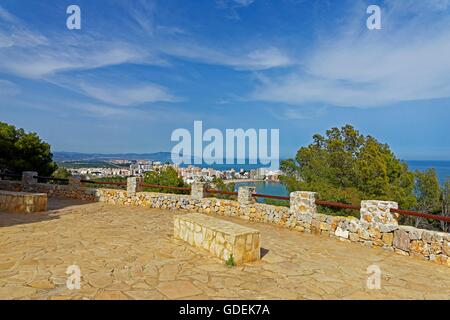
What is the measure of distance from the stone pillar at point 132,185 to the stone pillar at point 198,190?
8.15 feet

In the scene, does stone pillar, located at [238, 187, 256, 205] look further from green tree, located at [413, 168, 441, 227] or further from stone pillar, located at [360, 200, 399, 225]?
green tree, located at [413, 168, 441, 227]

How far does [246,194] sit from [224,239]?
4.21 m

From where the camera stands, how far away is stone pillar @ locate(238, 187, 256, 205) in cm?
850

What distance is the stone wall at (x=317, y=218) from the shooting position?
512 cm

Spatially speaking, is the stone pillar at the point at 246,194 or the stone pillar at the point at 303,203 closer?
the stone pillar at the point at 303,203

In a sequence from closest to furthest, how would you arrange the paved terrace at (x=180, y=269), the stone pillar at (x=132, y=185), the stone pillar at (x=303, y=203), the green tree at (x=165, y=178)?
the paved terrace at (x=180, y=269)
the stone pillar at (x=303, y=203)
the stone pillar at (x=132, y=185)
the green tree at (x=165, y=178)

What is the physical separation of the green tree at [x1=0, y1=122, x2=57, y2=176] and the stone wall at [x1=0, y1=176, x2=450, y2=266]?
285 inches

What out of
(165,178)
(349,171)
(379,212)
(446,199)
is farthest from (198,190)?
(446,199)

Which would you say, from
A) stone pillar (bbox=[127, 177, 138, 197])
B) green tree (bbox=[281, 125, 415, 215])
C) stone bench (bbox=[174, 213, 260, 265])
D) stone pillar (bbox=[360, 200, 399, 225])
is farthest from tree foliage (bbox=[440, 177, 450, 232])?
stone bench (bbox=[174, 213, 260, 265])

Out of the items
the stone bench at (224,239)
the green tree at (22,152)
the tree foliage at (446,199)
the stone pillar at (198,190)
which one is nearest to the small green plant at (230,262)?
the stone bench at (224,239)

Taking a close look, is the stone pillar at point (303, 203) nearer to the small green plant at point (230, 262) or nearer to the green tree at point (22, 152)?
the small green plant at point (230, 262)
